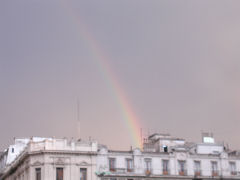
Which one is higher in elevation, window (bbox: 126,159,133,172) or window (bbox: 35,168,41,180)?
window (bbox: 126,159,133,172)

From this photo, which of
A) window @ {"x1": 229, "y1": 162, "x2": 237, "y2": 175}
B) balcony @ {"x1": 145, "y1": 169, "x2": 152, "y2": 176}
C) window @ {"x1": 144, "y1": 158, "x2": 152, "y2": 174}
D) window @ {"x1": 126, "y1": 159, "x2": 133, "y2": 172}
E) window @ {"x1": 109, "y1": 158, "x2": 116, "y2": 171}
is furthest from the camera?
window @ {"x1": 229, "y1": 162, "x2": 237, "y2": 175}

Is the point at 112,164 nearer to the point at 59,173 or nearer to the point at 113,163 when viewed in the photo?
the point at 113,163

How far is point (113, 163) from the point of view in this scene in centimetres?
8169

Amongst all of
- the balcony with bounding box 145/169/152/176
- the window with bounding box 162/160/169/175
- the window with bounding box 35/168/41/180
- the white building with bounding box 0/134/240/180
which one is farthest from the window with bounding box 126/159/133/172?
the window with bounding box 35/168/41/180

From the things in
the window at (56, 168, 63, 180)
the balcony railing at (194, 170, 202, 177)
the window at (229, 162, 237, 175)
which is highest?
the window at (229, 162, 237, 175)

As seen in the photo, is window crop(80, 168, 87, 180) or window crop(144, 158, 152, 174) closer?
window crop(80, 168, 87, 180)

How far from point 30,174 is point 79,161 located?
308 inches

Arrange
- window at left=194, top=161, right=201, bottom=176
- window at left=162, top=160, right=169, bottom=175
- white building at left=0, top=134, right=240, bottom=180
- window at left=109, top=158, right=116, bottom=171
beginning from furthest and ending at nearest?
window at left=194, top=161, right=201, bottom=176, window at left=162, top=160, right=169, bottom=175, window at left=109, top=158, right=116, bottom=171, white building at left=0, top=134, right=240, bottom=180

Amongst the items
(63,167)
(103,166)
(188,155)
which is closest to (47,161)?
(63,167)

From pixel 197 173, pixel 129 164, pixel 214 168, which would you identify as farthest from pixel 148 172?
pixel 214 168

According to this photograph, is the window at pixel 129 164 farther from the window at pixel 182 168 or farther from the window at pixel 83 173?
the window at pixel 182 168

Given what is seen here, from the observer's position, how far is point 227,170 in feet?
290

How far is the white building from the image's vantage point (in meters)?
78.1

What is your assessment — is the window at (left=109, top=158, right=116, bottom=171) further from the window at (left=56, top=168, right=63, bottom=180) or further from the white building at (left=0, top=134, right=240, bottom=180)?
the window at (left=56, top=168, right=63, bottom=180)
